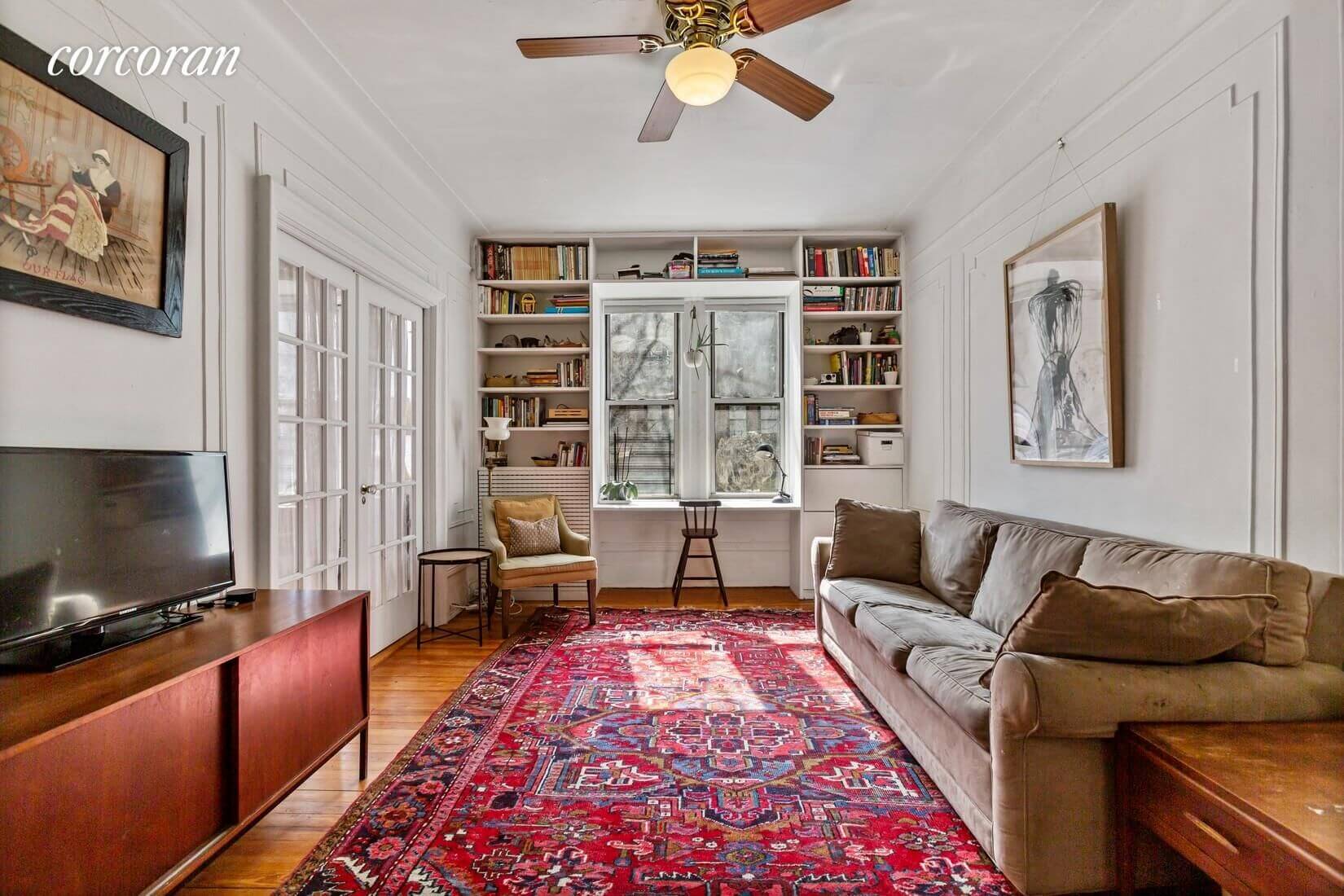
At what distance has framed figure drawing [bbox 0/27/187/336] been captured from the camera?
5.39 feet

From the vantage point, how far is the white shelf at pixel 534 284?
211 inches

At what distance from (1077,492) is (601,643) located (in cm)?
260

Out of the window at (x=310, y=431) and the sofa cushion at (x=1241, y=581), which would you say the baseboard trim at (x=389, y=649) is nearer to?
the window at (x=310, y=431)

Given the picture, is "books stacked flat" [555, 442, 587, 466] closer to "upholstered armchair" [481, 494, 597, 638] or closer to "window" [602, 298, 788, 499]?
"window" [602, 298, 788, 499]

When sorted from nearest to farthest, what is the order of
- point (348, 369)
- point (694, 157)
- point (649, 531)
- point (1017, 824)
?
point (1017, 824), point (348, 369), point (694, 157), point (649, 531)

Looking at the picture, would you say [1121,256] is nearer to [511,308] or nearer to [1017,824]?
[1017,824]

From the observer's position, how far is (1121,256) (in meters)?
2.65

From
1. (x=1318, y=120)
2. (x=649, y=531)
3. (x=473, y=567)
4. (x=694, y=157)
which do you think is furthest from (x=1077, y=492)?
(x=473, y=567)

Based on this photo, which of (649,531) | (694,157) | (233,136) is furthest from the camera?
(649,531)

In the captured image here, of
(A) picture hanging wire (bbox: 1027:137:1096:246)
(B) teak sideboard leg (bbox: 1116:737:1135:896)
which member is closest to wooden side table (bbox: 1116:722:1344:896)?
(B) teak sideboard leg (bbox: 1116:737:1135:896)

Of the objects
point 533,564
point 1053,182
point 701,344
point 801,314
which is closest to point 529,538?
point 533,564

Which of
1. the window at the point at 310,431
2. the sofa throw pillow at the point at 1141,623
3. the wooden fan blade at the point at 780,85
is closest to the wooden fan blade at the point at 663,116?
the wooden fan blade at the point at 780,85

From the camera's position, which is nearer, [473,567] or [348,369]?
[348,369]

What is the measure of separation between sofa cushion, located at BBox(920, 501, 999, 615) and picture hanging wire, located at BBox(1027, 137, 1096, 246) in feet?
4.39
